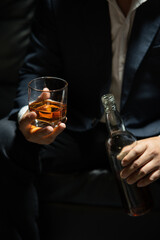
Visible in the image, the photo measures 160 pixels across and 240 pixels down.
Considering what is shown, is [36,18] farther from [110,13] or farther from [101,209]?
[101,209]

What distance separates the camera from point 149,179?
952mm

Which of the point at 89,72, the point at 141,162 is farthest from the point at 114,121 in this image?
the point at 89,72

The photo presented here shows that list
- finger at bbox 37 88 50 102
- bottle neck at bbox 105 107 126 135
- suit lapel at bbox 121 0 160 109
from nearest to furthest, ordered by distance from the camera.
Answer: finger at bbox 37 88 50 102
bottle neck at bbox 105 107 126 135
suit lapel at bbox 121 0 160 109

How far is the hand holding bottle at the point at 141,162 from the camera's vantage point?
36.5 inches

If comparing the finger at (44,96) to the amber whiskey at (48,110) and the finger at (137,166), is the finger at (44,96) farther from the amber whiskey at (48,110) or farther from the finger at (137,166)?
the finger at (137,166)

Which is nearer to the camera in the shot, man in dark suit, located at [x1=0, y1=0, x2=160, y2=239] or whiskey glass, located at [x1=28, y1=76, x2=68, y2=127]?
whiskey glass, located at [x1=28, y1=76, x2=68, y2=127]

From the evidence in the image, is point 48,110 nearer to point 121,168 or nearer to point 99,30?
point 121,168

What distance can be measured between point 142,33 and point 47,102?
0.39 meters

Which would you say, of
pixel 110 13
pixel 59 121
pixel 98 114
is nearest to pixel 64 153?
pixel 98 114

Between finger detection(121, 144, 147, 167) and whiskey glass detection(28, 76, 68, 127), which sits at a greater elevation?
whiskey glass detection(28, 76, 68, 127)

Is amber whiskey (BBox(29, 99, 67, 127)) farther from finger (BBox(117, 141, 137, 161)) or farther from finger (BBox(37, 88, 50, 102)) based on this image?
finger (BBox(117, 141, 137, 161))

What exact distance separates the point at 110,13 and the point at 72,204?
1.99 ft

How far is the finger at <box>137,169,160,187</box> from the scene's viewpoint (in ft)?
3.12

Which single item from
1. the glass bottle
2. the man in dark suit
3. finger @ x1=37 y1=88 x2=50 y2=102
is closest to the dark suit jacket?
the man in dark suit
